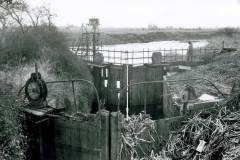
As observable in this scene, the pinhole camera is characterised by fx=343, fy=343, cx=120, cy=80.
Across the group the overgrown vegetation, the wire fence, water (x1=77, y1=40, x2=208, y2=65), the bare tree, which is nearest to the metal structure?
the wire fence

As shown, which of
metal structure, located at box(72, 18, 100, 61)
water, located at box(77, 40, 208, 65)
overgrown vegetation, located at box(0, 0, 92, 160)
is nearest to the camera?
overgrown vegetation, located at box(0, 0, 92, 160)

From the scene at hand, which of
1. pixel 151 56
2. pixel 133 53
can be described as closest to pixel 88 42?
pixel 133 53

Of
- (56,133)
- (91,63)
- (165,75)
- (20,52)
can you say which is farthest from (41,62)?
(56,133)

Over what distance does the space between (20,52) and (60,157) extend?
10.9 m

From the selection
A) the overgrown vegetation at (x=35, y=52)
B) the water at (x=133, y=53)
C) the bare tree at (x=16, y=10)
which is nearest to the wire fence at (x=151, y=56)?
the water at (x=133, y=53)

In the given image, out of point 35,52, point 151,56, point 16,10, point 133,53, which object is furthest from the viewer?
point 133,53

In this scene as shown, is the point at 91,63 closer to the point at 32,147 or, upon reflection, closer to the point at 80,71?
the point at 80,71

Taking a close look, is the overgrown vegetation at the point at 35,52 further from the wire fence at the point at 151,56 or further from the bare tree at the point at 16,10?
the wire fence at the point at 151,56

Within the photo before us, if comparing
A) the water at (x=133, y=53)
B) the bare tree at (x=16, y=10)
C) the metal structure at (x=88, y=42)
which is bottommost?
the water at (x=133, y=53)

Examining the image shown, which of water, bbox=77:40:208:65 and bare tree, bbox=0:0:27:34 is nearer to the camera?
water, bbox=77:40:208:65

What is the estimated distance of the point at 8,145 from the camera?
34.1 feet

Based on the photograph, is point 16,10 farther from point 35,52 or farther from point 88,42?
point 35,52

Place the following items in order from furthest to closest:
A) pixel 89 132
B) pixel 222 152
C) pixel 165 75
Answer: pixel 165 75 < pixel 89 132 < pixel 222 152

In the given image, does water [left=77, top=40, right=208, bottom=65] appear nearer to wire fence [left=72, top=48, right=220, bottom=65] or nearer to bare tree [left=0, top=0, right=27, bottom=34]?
wire fence [left=72, top=48, right=220, bottom=65]
